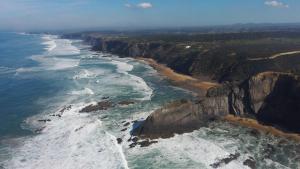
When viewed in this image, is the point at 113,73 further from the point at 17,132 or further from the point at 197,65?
the point at 17,132

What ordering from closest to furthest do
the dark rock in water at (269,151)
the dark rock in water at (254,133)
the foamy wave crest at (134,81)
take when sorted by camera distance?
the dark rock in water at (269,151), the dark rock in water at (254,133), the foamy wave crest at (134,81)

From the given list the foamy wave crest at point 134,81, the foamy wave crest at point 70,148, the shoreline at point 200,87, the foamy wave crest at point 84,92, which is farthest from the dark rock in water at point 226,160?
the foamy wave crest at point 84,92

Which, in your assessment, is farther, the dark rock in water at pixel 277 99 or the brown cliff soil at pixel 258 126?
the dark rock in water at pixel 277 99

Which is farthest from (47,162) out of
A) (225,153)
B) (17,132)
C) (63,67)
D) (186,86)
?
(63,67)

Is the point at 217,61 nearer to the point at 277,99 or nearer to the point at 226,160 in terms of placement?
the point at 277,99

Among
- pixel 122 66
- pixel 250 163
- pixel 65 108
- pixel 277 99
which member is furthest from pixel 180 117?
pixel 122 66

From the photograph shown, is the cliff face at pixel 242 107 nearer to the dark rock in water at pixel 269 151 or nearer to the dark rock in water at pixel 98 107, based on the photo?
the dark rock in water at pixel 269 151

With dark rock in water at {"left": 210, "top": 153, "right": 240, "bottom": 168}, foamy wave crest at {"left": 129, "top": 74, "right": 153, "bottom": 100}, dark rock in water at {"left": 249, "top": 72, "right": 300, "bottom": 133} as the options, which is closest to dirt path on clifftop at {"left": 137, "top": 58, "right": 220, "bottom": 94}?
foamy wave crest at {"left": 129, "top": 74, "right": 153, "bottom": 100}
